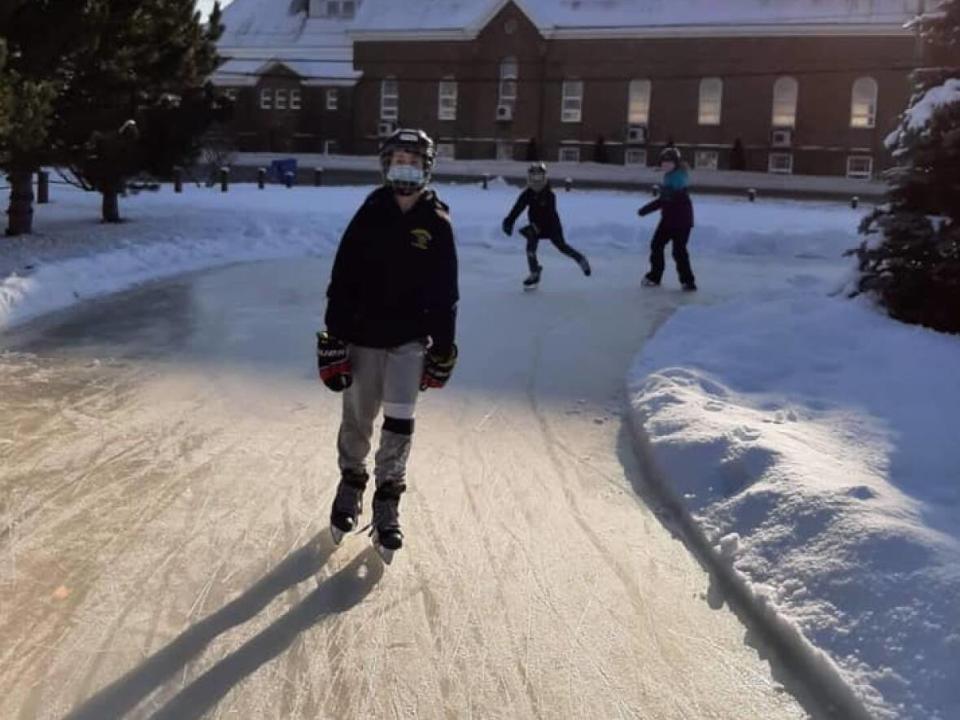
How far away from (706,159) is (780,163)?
3295 mm

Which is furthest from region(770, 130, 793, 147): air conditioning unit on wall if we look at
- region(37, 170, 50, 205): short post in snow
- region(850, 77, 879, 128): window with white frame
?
region(37, 170, 50, 205): short post in snow

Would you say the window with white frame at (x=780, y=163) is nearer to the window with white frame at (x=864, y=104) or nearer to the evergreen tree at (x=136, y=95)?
the window with white frame at (x=864, y=104)

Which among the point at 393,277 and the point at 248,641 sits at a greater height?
the point at 393,277

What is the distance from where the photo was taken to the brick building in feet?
152

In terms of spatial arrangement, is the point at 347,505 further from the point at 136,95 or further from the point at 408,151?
the point at 136,95

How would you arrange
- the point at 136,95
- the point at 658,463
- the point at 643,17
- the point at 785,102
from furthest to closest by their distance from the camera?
the point at 643,17
the point at 785,102
the point at 136,95
the point at 658,463

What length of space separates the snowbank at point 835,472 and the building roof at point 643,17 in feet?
128

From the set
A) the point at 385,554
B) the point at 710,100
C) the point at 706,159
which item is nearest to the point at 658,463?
the point at 385,554

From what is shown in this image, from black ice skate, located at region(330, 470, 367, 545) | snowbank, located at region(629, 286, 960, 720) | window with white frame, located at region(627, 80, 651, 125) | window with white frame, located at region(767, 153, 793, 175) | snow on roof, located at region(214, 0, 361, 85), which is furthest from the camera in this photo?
snow on roof, located at region(214, 0, 361, 85)

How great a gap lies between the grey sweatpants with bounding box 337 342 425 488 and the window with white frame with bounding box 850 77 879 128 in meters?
46.1

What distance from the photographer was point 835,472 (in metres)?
5.47

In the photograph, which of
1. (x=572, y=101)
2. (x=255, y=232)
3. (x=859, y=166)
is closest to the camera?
(x=255, y=232)

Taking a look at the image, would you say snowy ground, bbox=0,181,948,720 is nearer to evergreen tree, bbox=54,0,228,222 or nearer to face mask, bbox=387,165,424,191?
face mask, bbox=387,165,424,191

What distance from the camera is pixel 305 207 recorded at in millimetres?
22141
